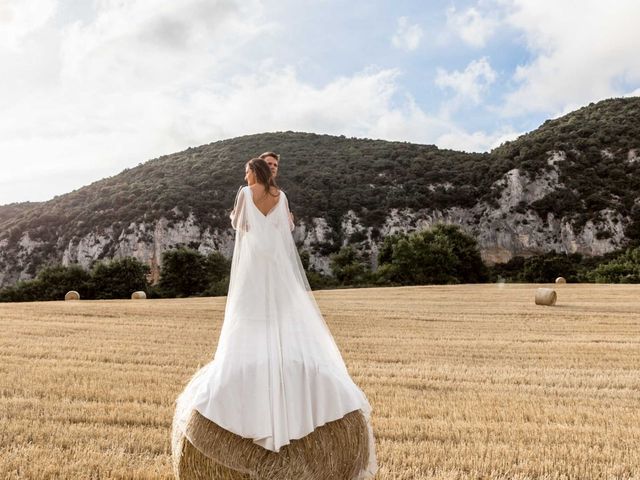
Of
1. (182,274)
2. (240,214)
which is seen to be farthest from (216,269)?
(240,214)

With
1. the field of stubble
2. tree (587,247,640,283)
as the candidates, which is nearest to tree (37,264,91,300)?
the field of stubble

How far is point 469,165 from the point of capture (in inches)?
3177

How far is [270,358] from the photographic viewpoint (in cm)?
438

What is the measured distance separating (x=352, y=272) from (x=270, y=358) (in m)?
50.9

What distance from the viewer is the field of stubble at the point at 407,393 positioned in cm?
546

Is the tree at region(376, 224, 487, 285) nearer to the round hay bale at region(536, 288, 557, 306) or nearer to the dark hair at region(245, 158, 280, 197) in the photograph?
the round hay bale at region(536, 288, 557, 306)

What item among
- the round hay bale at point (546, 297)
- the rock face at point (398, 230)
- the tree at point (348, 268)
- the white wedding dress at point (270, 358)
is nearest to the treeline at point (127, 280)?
the tree at point (348, 268)

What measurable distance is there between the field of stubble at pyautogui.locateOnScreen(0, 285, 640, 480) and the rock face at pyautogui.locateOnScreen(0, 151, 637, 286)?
4873 centimetres

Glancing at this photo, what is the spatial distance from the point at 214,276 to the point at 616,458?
163ft

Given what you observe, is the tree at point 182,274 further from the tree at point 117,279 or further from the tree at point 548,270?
the tree at point 548,270

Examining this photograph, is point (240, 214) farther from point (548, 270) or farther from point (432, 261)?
point (548, 270)

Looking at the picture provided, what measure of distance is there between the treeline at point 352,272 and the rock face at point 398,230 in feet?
38.5

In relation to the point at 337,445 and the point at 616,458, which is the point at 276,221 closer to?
the point at 337,445

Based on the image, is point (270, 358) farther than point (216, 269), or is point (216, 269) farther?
point (216, 269)
